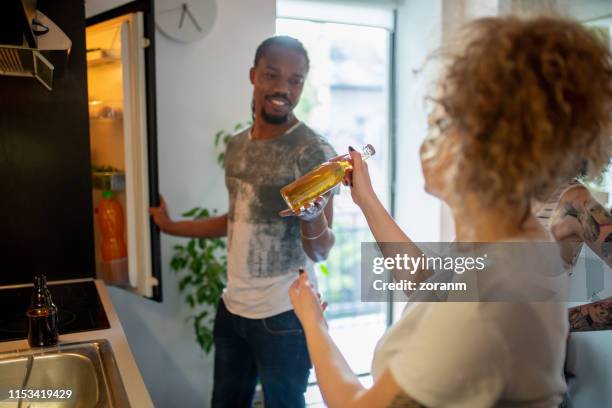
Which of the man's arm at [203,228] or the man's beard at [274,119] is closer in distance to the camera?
the man's beard at [274,119]

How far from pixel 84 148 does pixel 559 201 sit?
4.39 feet

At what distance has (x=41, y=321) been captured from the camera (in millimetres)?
1049

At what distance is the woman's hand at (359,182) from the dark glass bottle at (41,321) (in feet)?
2.23

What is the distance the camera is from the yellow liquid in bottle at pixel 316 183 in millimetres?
1163

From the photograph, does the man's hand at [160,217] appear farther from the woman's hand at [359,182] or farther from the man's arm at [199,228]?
the woman's hand at [359,182]

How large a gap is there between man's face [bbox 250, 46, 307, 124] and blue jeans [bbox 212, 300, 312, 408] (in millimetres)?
600

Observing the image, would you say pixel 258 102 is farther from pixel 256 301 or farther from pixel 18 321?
pixel 18 321

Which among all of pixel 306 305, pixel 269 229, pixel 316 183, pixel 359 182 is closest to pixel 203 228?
pixel 269 229

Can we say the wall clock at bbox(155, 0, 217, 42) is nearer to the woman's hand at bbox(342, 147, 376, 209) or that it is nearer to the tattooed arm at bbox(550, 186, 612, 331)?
the woman's hand at bbox(342, 147, 376, 209)

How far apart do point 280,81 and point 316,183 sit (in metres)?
0.49

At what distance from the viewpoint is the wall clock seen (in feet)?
6.39

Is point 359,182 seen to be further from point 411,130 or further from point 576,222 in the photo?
point 411,130

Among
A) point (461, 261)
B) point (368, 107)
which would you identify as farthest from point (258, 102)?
point (368, 107)
